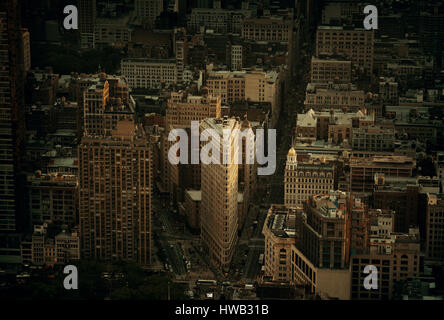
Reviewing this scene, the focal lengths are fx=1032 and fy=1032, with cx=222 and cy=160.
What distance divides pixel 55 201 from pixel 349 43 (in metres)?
10.5

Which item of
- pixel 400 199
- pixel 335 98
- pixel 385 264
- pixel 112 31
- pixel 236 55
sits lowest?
pixel 385 264

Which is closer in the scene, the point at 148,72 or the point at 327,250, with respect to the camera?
the point at 327,250

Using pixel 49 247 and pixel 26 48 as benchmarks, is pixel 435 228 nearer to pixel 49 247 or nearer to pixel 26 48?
pixel 49 247

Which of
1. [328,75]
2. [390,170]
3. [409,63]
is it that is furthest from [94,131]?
[409,63]

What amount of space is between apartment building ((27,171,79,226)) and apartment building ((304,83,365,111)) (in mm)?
6268

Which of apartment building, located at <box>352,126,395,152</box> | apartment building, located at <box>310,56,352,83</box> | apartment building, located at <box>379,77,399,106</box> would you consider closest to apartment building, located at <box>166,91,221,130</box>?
apartment building, located at <box>352,126,395,152</box>

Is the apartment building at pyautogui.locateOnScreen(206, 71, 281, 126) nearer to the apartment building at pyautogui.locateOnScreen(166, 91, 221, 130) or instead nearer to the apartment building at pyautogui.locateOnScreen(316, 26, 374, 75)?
A: the apartment building at pyautogui.locateOnScreen(166, 91, 221, 130)

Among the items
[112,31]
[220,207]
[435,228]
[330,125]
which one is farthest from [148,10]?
[435,228]

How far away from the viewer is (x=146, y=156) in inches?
557

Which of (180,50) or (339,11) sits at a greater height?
(339,11)

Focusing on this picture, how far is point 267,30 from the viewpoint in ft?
78.7

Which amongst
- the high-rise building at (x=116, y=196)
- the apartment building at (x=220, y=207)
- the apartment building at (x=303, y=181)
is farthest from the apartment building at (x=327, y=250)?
the high-rise building at (x=116, y=196)

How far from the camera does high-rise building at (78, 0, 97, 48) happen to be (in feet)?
77.7
